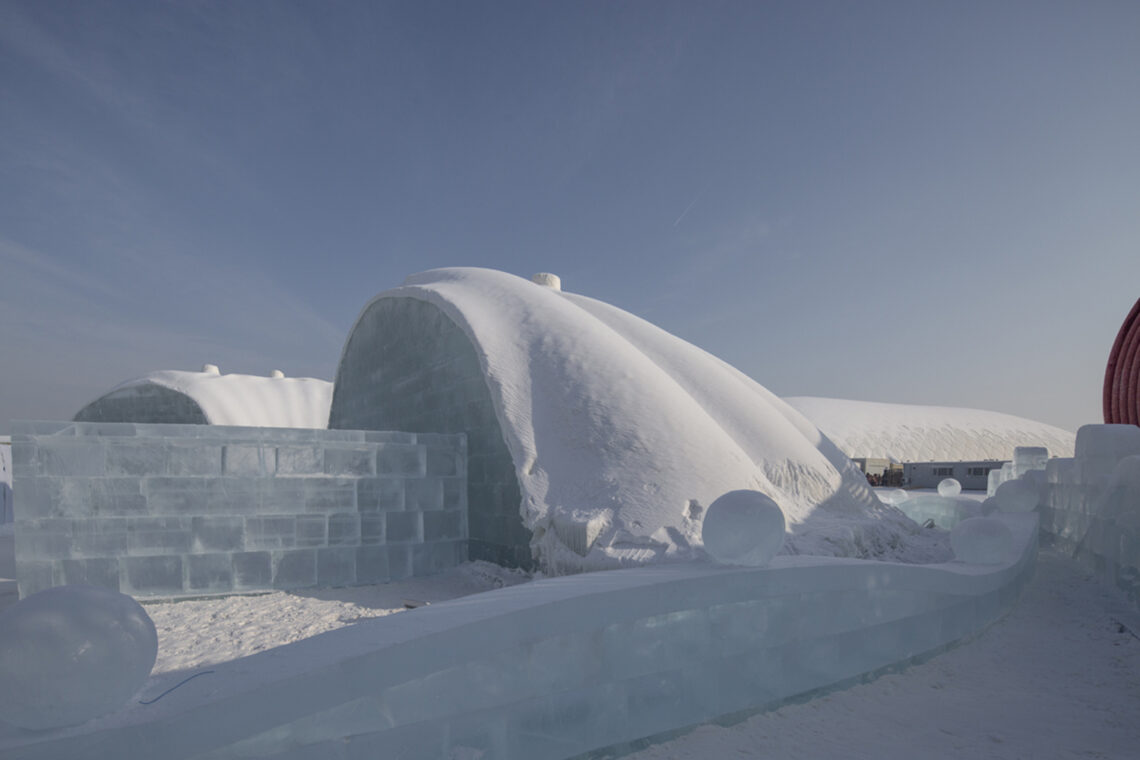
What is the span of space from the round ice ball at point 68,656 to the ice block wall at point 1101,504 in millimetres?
6463

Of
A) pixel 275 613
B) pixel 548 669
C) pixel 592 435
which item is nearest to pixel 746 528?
pixel 548 669

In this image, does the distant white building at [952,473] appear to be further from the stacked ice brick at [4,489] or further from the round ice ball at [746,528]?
the stacked ice brick at [4,489]

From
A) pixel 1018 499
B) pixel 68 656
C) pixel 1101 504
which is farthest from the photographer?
pixel 1018 499

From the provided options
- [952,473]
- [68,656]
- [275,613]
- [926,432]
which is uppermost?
[68,656]

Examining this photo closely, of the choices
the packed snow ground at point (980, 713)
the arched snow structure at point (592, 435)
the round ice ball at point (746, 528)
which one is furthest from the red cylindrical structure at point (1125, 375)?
the round ice ball at point (746, 528)

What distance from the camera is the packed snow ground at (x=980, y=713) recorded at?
2.82m

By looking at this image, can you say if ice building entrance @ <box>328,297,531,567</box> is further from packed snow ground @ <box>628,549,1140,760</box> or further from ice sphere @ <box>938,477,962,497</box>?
ice sphere @ <box>938,477,962,497</box>

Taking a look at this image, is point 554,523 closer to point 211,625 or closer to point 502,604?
point 211,625

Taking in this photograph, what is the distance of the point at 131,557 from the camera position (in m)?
6.11

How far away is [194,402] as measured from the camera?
21.2 metres

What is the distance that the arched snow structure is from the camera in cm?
614

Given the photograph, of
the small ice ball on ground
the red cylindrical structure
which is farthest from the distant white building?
the small ice ball on ground

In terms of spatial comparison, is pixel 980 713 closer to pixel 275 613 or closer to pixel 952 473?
pixel 275 613

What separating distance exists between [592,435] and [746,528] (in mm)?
3727
